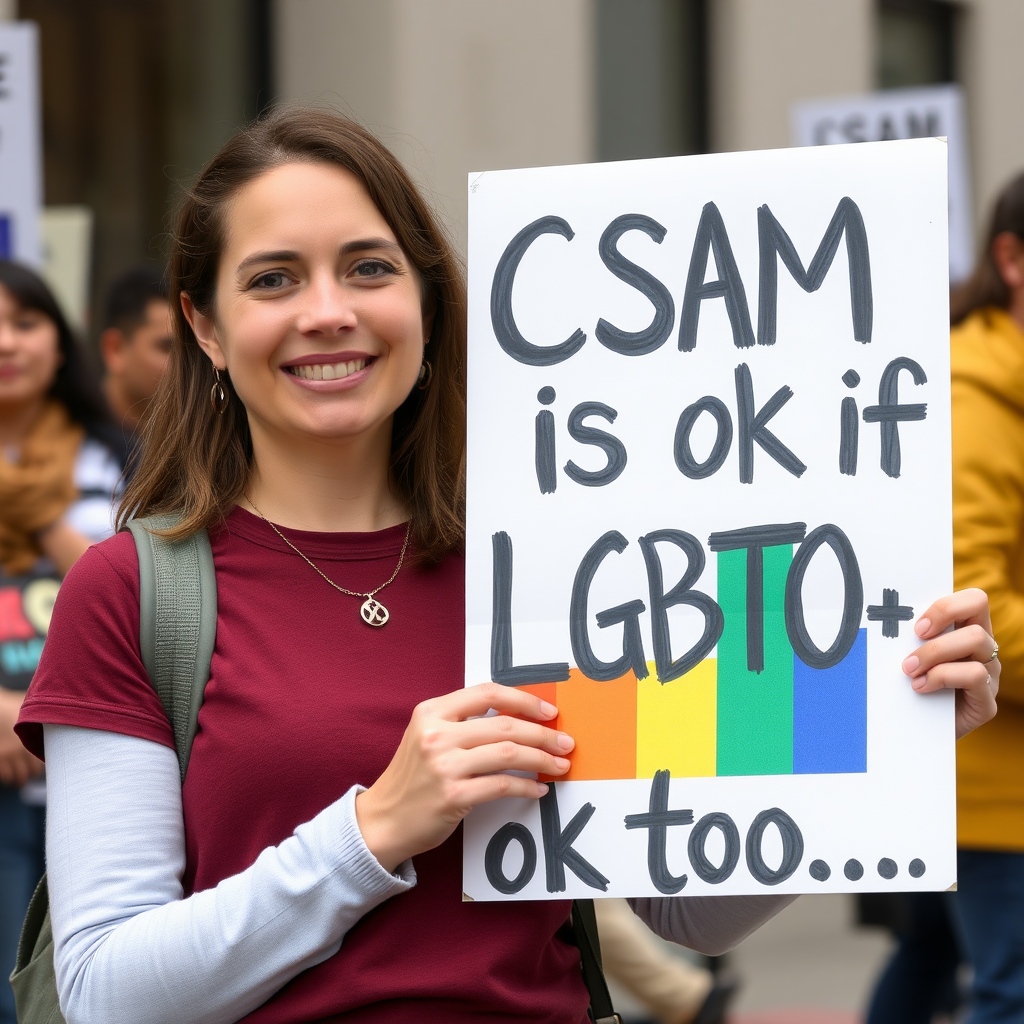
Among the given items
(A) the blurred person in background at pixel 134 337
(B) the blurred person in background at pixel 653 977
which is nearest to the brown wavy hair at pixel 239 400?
(A) the blurred person in background at pixel 134 337

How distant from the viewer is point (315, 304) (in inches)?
69.9

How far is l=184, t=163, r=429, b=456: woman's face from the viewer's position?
1795mm

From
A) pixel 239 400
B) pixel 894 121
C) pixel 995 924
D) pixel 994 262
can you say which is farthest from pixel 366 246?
pixel 894 121

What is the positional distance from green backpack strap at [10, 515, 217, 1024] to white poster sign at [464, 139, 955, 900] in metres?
0.28

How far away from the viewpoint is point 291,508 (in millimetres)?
1902

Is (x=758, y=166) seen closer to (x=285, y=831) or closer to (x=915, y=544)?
(x=915, y=544)

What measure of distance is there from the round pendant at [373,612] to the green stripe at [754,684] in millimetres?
363

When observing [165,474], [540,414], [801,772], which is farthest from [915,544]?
[165,474]

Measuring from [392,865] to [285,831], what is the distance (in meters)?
0.13

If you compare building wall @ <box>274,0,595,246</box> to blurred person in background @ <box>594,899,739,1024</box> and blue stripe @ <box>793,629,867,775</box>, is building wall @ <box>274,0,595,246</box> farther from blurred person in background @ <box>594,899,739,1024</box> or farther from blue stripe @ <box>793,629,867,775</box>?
blue stripe @ <box>793,629,867,775</box>

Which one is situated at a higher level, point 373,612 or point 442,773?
point 373,612

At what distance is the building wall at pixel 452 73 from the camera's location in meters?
6.12

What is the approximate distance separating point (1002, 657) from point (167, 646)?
187cm

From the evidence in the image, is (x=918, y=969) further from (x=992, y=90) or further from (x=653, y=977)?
(x=992, y=90)
